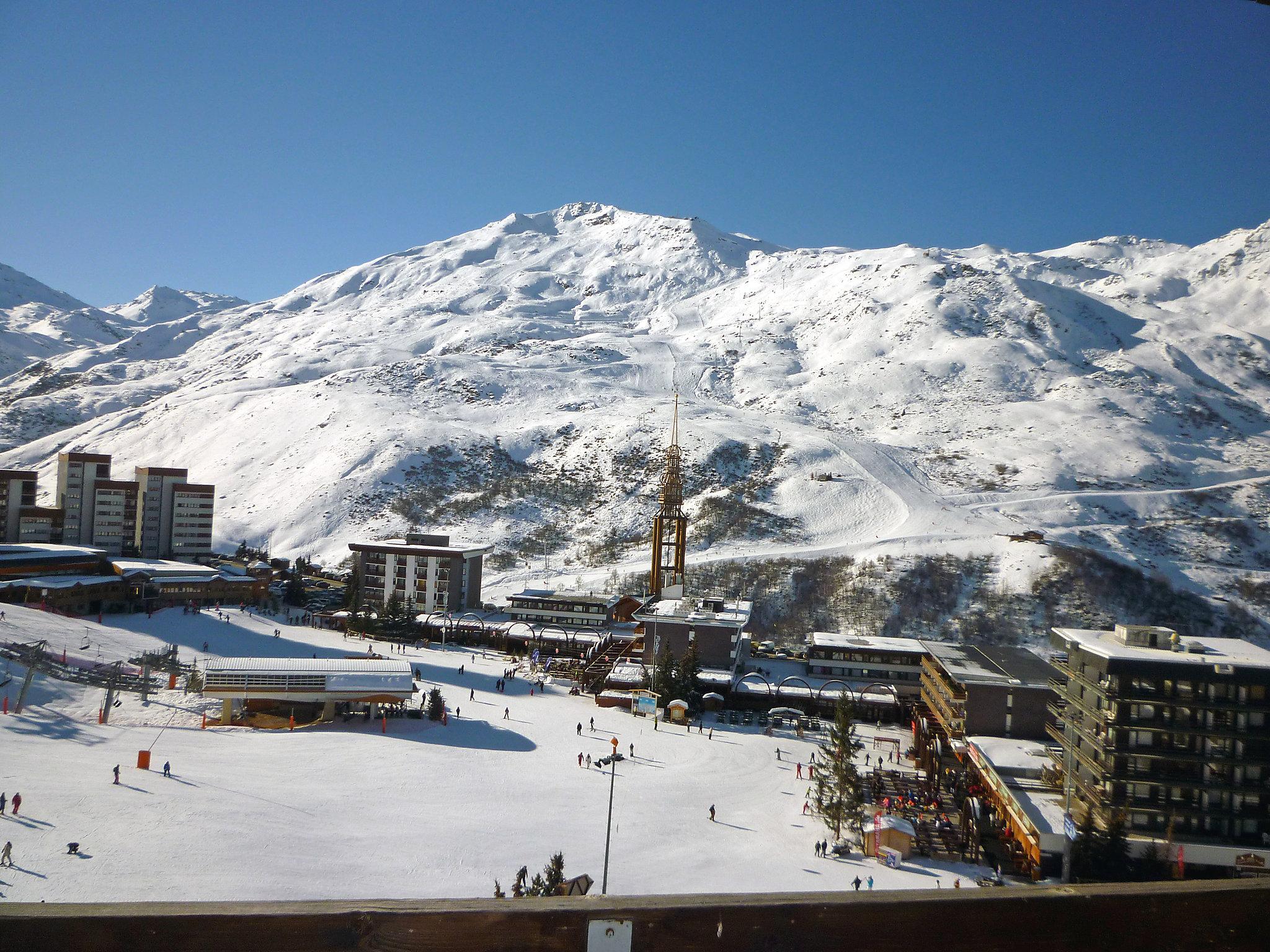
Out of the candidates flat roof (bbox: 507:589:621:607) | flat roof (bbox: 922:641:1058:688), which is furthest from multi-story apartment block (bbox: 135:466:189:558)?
flat roof (bbox: 922:641:1058:688)

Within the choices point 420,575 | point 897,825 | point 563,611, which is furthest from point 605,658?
point 897,825

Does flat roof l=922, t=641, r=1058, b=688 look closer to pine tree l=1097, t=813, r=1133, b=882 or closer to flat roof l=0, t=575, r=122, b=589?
pine tree l=1097, t=813, r=1133, b=882

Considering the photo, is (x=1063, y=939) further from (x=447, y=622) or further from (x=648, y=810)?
(x=447, y=622)

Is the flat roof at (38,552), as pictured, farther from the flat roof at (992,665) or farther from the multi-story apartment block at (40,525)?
the flat roof at (992,665)

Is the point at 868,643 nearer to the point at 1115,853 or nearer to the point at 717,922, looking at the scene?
the point at 1115,853

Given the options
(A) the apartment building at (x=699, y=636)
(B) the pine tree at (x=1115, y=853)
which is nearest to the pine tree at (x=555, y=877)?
(B) the pine tree at (x=1115, y=853)

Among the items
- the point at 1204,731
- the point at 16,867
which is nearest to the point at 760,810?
the point at 1204,731

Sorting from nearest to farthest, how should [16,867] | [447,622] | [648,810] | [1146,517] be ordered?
[16,867] < [648,810] < [447,622] < [1146,517]
